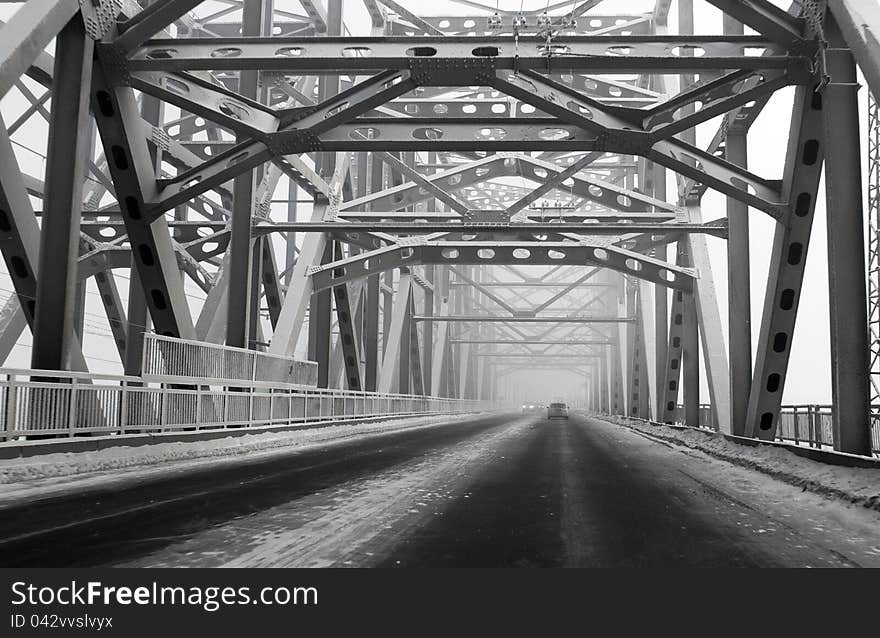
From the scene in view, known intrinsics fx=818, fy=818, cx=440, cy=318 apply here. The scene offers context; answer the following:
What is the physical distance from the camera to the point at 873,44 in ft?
31.7

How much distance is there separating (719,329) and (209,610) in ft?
68.0

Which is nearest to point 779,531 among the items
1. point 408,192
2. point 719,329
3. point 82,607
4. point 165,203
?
point 82,607

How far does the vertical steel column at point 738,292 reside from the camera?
16953 mm

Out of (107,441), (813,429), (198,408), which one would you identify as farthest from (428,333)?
(107,441)

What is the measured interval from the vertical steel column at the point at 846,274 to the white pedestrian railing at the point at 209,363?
1091 cm

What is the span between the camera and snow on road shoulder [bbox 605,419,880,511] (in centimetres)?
857

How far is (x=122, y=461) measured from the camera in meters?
12.1

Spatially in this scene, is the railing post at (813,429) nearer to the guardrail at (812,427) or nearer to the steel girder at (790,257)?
the guardrail at (812,427)

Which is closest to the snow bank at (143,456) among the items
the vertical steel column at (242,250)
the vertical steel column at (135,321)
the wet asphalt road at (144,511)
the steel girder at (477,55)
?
the wet asphalt road at (144,511)

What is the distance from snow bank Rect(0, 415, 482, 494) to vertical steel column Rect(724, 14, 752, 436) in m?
9.41

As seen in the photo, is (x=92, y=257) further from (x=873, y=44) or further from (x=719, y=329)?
(x=873, y=44)

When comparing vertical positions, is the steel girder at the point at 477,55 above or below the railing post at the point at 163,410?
above

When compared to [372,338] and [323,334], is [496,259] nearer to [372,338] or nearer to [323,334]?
[323,334]

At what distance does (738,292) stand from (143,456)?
12240 millimetres
